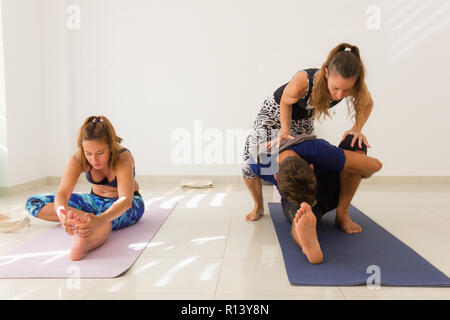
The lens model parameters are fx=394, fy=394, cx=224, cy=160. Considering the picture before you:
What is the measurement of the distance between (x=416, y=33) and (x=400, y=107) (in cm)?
77

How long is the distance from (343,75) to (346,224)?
90cm

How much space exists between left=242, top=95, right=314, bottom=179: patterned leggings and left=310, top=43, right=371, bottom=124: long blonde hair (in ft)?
0.69

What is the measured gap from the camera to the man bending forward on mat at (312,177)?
5.84 feet

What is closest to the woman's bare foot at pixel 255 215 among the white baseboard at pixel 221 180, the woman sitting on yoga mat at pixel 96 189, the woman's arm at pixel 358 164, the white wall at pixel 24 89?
the woman's arm at pixel 358 164

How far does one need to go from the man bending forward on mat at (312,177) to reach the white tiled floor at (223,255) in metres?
0.20

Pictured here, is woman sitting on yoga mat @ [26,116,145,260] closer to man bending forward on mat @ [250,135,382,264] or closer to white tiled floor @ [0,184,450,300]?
white tiled floor @ [0,184,450,300]

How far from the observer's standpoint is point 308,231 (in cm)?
177

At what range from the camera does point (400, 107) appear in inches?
161

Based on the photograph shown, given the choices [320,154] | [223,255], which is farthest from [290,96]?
[223,255]

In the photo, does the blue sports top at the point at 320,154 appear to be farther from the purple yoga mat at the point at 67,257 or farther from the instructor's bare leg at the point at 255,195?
the purple yoga mat at the point at 67,257

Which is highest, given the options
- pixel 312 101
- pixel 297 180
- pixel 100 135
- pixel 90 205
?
pixel 312 101

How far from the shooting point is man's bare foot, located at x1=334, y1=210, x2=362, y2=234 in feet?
7.50

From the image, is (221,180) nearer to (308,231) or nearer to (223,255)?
(223,255)

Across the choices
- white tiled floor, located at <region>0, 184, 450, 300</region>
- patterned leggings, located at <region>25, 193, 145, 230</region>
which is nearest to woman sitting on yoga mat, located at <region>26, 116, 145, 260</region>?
patterned leggings, located at <region>25, 193, 145, 230</region>
